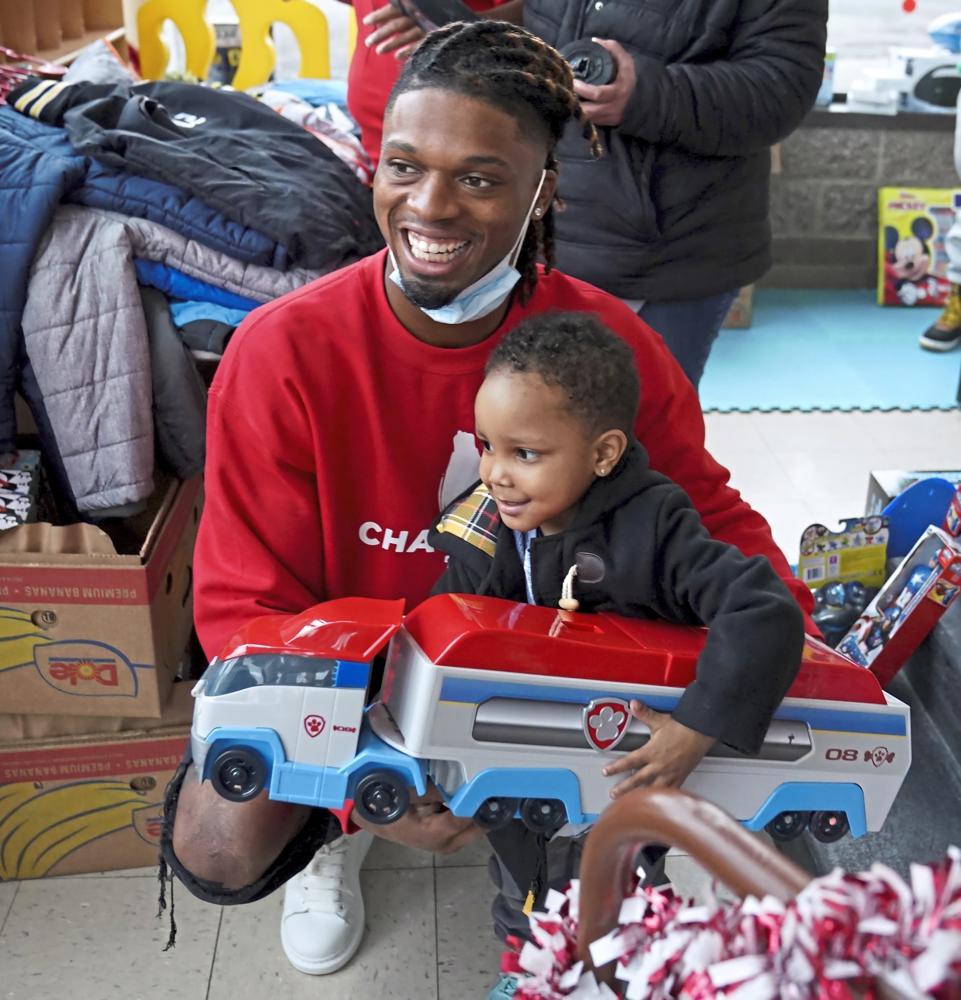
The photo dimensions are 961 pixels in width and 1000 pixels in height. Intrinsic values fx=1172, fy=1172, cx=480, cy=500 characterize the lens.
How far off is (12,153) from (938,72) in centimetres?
373

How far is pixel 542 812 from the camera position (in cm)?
116

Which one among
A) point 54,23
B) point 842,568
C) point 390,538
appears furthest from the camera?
point 54,23

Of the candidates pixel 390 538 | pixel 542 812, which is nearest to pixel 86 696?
pixel 390 538

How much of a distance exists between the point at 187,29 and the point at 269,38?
0.24 meters

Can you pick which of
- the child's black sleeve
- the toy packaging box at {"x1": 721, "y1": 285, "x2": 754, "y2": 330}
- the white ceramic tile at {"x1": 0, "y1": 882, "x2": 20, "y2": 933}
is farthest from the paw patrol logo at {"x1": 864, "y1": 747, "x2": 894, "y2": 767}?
the toy packaging box at {"x1": 721, "y1": 285, "x2": 754, "y2": 330}

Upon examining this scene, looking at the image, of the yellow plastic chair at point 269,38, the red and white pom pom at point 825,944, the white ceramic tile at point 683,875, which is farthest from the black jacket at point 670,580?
the yellow plastic chair at point 269,38

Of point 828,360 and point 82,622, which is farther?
point 828,360

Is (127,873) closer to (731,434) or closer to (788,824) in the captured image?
(788,824)

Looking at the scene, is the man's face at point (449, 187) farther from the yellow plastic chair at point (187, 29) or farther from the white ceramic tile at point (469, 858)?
the yellow plastic chair at point (187, 29)

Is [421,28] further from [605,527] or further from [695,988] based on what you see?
[695,988]

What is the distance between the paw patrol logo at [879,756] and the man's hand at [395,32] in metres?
1.20

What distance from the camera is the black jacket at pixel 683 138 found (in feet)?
5.76

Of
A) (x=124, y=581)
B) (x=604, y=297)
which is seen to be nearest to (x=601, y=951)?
(x=604, y=297)

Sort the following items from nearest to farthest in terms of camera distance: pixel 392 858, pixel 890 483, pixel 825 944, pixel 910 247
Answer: pixel 825 944, pixel 392 858, pixel 890 483, pixel 910 247
